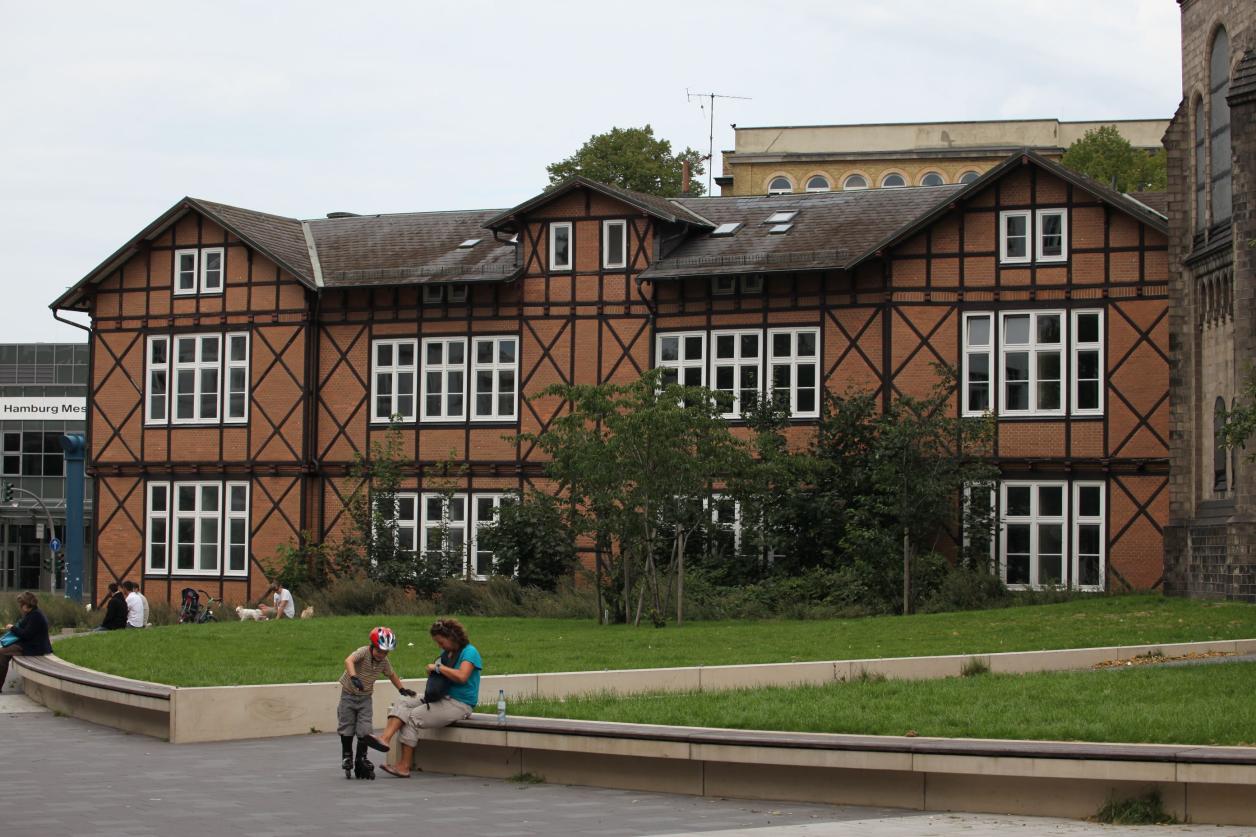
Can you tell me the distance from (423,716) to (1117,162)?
6343cm

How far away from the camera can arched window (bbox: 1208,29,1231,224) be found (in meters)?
33.5

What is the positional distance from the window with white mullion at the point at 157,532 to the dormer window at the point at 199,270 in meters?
5.00

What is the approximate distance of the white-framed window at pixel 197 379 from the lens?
148 feet

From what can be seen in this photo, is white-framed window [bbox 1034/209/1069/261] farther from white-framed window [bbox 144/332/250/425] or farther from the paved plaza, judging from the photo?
the paved plaza

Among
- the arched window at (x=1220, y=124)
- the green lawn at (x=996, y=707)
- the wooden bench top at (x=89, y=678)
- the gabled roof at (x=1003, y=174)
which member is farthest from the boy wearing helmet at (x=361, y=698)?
the gabled roof at (x=1003, y=174)

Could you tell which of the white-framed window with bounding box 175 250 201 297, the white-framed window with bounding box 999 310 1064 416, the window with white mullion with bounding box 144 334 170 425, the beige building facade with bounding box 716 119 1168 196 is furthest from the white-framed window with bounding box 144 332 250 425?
the beige building facade with bounding box 716 119 1168 196

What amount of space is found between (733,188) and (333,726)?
232 feet

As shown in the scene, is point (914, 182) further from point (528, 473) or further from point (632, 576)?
point (632, 576)

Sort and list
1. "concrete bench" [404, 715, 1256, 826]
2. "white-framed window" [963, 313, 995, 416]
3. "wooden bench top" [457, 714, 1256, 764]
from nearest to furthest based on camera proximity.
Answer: "concrete bench" [404, 715, 1256, 826], "wooden bench top" [457, 714, 1256, 764], "white-framed window" [963, 313, 995, 416]

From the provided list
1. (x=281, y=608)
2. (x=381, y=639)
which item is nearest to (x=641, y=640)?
(x=381, y=639)

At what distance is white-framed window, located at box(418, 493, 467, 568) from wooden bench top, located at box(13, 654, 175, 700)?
17260 mm

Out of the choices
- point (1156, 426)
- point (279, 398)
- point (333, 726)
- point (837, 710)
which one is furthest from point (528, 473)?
point (837, 710)

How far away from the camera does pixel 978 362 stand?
38.8 m

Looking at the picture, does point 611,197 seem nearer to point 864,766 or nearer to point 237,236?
point 237,236
